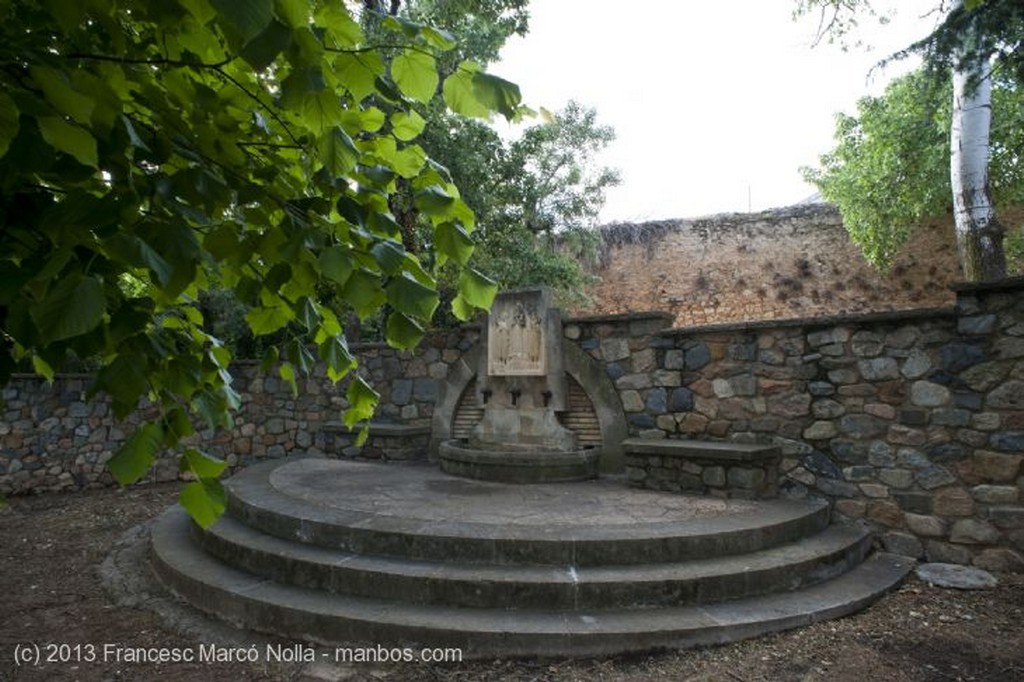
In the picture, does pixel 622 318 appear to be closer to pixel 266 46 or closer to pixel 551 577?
pixel 551 577

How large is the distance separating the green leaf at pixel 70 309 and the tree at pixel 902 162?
378 inches

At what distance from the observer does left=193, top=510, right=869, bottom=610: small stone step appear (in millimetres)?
3482

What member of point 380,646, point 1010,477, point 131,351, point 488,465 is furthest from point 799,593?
point 131,351

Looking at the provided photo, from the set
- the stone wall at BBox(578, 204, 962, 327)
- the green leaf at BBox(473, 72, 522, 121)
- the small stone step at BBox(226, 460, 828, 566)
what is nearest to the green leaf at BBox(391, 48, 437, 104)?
the green leaf at BBox(473, 72, 522, 121)

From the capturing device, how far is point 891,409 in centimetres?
459

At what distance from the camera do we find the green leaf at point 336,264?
1234mm

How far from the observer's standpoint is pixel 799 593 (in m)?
3.71

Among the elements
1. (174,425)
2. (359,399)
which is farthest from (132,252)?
(359,399)

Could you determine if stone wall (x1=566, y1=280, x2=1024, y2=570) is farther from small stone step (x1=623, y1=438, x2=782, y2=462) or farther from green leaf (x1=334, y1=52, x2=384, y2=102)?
green leaf (x1=334, y1=52, x2=384, y2=102)

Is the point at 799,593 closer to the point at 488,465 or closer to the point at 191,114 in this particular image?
the point at 488,465

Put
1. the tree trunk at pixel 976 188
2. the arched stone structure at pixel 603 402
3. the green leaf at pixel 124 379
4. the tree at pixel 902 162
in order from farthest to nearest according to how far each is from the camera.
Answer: the tree at pixel 902 162
the tree trunk at pixel 976 188
the arched stone structure at pixel 603 402
the green leaf at pixel 124 379

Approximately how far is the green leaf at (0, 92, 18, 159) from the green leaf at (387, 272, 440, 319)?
0.67 meters

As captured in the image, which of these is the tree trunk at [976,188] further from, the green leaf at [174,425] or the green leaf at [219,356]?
the green leaf at [174,425]

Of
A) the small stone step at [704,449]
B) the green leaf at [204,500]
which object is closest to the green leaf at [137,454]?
the green leaf at [204,500]
